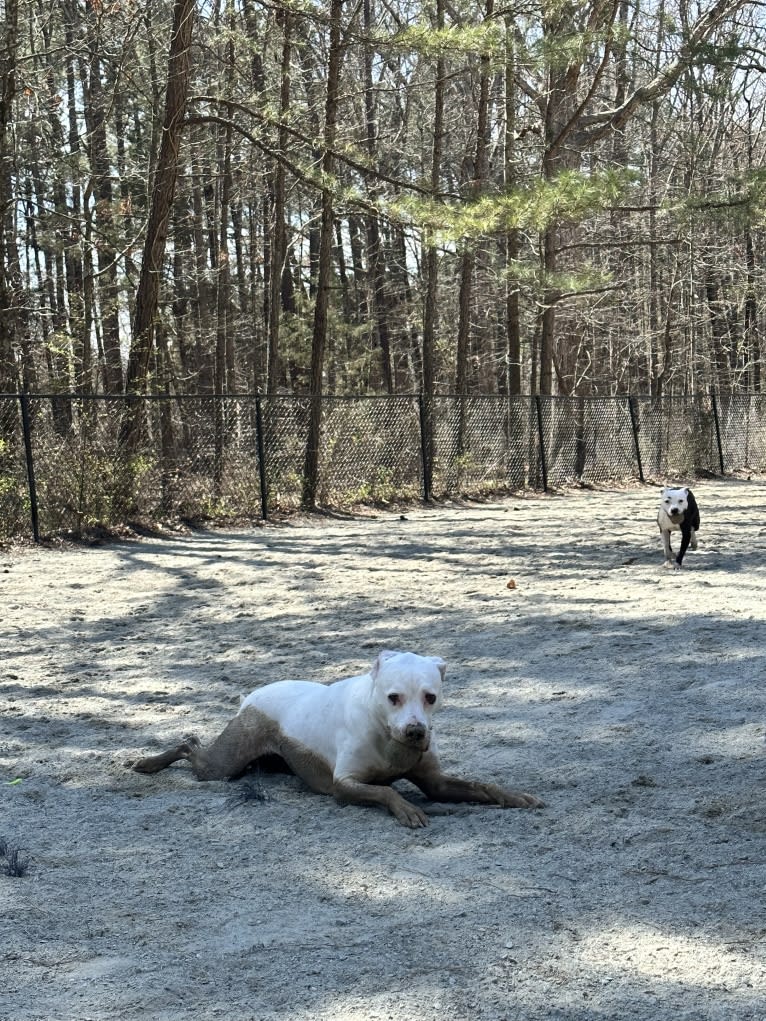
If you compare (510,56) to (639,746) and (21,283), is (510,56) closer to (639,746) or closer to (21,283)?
(21,283)

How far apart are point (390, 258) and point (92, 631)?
2954 cm

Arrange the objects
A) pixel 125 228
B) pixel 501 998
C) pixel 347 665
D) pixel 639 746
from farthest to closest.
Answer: pixel 125 228, pixel 347 665, pixel 639 746, pixel 501 998

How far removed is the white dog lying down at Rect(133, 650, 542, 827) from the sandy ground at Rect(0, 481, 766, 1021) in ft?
0.31

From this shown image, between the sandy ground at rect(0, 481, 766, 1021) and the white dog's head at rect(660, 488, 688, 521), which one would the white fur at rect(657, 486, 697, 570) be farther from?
the sandy ground at rect(0, 481, 766, 1021)

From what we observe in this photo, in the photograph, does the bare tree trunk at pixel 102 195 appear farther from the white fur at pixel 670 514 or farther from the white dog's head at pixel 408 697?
the white dog's head at pixel 408 697

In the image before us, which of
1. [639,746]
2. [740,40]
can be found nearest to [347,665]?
[639,746]

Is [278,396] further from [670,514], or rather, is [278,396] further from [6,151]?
[670,514]

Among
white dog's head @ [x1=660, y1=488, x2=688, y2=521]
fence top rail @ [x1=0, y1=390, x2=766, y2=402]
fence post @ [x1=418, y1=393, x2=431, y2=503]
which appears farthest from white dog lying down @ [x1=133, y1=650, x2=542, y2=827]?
fence post @ [x1=418, y1=393, x2=431, y2=503]

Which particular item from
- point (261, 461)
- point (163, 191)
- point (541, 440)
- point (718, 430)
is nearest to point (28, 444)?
point (261, 461)

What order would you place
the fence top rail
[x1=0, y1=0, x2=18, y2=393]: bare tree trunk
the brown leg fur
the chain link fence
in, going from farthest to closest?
[x1=0, y1=0, x2=18, y2=393]: bare tree trunk < the chain link fence < the fence top rail < the brown leg fur

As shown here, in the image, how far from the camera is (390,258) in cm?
3678

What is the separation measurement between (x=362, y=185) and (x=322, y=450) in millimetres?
4632

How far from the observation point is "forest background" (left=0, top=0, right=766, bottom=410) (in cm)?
1598

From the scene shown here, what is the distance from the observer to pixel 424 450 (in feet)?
63.9
